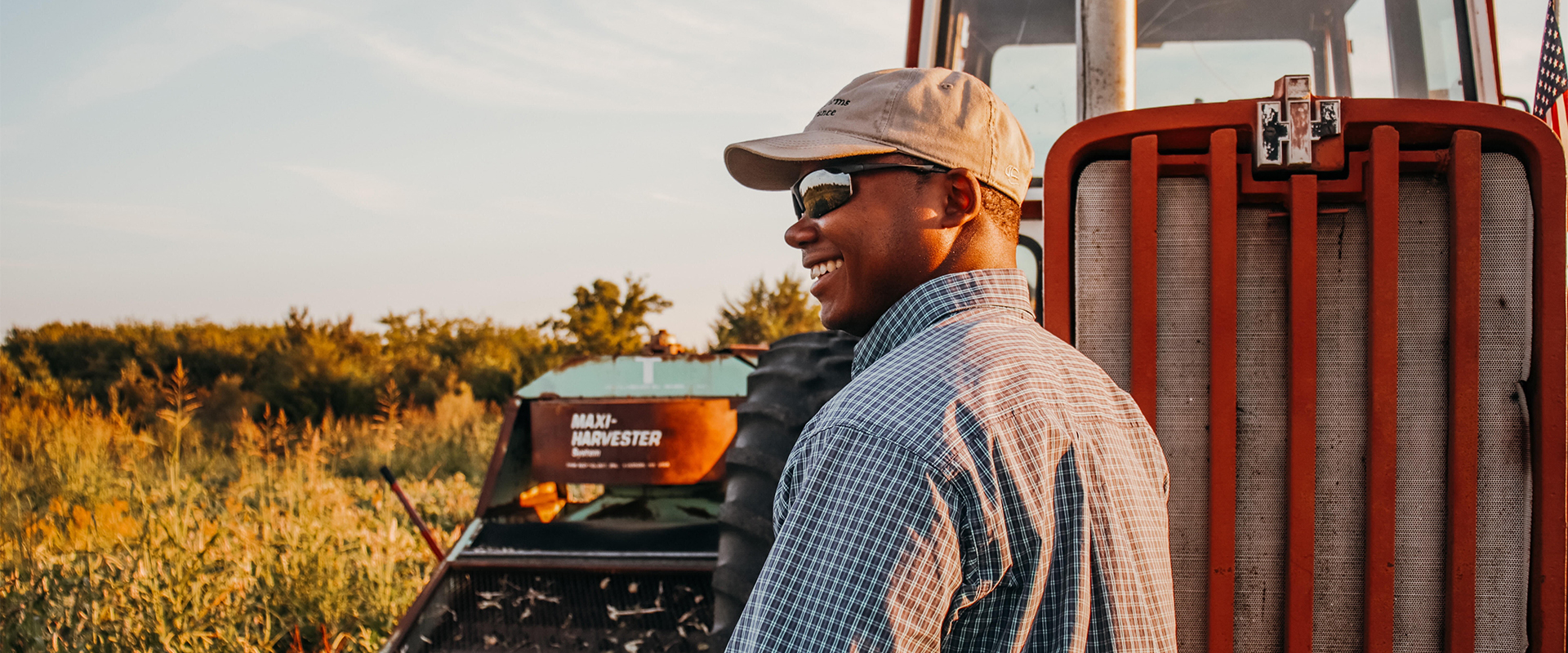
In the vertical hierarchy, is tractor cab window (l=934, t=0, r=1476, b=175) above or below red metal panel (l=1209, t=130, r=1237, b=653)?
above

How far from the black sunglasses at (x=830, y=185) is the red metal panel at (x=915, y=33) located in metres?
2.18

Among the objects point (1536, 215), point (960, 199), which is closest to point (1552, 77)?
point (1536, 215)

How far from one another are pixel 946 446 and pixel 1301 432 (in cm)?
122

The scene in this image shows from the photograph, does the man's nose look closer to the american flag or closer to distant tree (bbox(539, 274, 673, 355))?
the american flag

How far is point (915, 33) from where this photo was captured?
11.8ft

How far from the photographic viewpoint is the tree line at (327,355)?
14.0 m

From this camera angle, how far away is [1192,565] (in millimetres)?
2045

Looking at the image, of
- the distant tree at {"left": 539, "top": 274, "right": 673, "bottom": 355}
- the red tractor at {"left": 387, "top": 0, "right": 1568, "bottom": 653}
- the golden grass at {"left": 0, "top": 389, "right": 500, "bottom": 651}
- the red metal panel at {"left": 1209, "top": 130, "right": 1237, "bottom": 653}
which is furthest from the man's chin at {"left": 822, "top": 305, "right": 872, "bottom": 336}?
the distant tree at {"left": 539, "top": 274, "right": 673, "bottom": 355}

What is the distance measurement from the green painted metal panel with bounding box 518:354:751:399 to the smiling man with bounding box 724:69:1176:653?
3.43m

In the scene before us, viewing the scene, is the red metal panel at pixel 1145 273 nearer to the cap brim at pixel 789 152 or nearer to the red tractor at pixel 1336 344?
the red tractor at pixel 1336 344

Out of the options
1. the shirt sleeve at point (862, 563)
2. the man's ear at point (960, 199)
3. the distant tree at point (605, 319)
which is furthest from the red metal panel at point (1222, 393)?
the distant tree at point (605, 319)

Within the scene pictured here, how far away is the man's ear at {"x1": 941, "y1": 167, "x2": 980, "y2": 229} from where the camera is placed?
1.43m

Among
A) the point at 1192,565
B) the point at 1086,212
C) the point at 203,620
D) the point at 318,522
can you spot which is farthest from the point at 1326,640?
the point at 318,522

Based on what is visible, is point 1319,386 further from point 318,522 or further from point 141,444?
point 141,444
